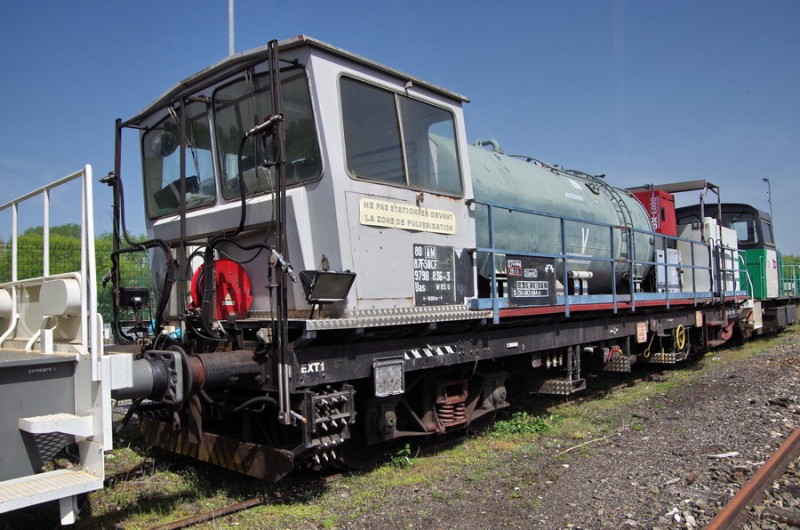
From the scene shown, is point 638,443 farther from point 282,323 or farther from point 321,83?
point 321,83

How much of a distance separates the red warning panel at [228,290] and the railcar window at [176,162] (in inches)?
30.7

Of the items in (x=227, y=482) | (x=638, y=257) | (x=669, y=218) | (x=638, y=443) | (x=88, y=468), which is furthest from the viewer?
(x=669, y=218)

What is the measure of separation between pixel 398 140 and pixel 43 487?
12.2ft

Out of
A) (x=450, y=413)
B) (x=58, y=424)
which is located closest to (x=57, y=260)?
(x=450, y=413)

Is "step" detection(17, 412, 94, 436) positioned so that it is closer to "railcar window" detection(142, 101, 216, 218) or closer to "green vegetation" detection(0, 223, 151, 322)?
"green vegetation" detection(0, 223, 151, 322)

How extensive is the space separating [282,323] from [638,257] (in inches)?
314

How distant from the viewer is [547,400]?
885 cm

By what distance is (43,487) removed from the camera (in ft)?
10.4

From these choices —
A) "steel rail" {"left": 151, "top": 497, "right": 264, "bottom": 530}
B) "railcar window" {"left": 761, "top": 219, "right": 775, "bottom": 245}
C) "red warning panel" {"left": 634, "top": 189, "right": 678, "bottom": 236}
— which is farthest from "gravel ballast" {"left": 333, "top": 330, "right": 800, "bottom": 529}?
"railcar window" {"left": 761, "top": 219, "right": 775, "bottom": 245}

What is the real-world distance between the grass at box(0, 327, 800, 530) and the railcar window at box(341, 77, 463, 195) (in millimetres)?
2623

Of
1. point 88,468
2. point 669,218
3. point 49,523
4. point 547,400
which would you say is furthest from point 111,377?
point 669,218

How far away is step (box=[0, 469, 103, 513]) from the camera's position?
9.96ft

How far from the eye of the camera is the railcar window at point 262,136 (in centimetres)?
494

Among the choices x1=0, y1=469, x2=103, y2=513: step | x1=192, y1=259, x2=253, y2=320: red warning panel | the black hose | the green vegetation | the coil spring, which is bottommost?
the coil spring
